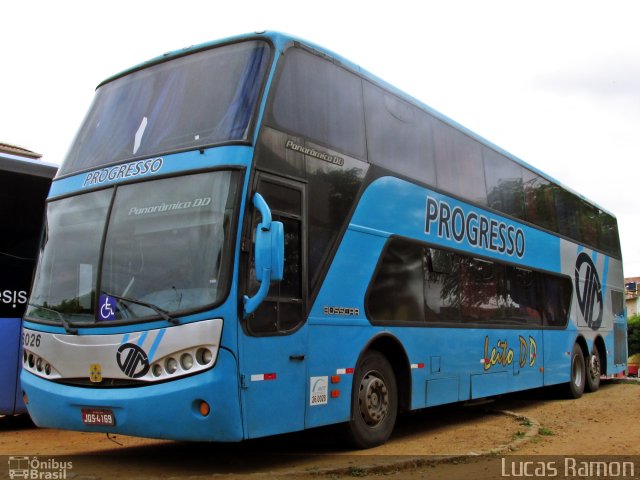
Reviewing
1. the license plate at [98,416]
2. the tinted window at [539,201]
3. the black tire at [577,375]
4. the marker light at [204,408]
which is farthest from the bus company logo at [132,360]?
the black tire at [577,375]

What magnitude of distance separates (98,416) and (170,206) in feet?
6.70

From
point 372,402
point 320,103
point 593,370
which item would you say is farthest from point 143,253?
point 593,370

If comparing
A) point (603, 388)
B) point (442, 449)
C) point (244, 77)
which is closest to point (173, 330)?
point (244, 77)

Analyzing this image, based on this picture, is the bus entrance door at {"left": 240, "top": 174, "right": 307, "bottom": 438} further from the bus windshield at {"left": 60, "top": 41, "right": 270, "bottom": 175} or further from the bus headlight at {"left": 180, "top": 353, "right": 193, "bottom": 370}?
the bus windshield at {"left": 60, "top": 41, "right": 270, "bottom": 175}

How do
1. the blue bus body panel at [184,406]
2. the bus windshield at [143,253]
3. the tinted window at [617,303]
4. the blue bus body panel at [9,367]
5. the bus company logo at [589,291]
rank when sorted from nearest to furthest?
the blue bus body panel at [184,406]
the bus windshield at [143,253]
the blue bus body panel at [9,367]
the bus company logo at [589,291]
the tinted window at [617,303]

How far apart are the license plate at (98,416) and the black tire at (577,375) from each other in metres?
11.2

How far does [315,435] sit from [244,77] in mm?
4465

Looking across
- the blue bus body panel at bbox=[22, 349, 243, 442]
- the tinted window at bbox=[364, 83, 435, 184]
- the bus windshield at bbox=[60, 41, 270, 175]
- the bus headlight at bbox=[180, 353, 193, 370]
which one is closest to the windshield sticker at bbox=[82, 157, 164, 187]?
the bus windshield at bbox=[60, 41, 270, 175]

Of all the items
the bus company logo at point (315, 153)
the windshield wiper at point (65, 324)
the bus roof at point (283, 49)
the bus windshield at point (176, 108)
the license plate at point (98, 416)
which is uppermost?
the bus roof at point (283, 49)

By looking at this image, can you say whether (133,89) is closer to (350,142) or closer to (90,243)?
(90,243)

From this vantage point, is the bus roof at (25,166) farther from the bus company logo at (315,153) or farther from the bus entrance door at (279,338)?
the bus entrance door at (279,338)

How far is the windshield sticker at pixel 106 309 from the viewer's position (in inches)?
258

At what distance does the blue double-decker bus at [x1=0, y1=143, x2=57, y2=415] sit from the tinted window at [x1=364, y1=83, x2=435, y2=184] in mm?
4868

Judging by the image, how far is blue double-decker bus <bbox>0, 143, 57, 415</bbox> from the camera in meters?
9.30
